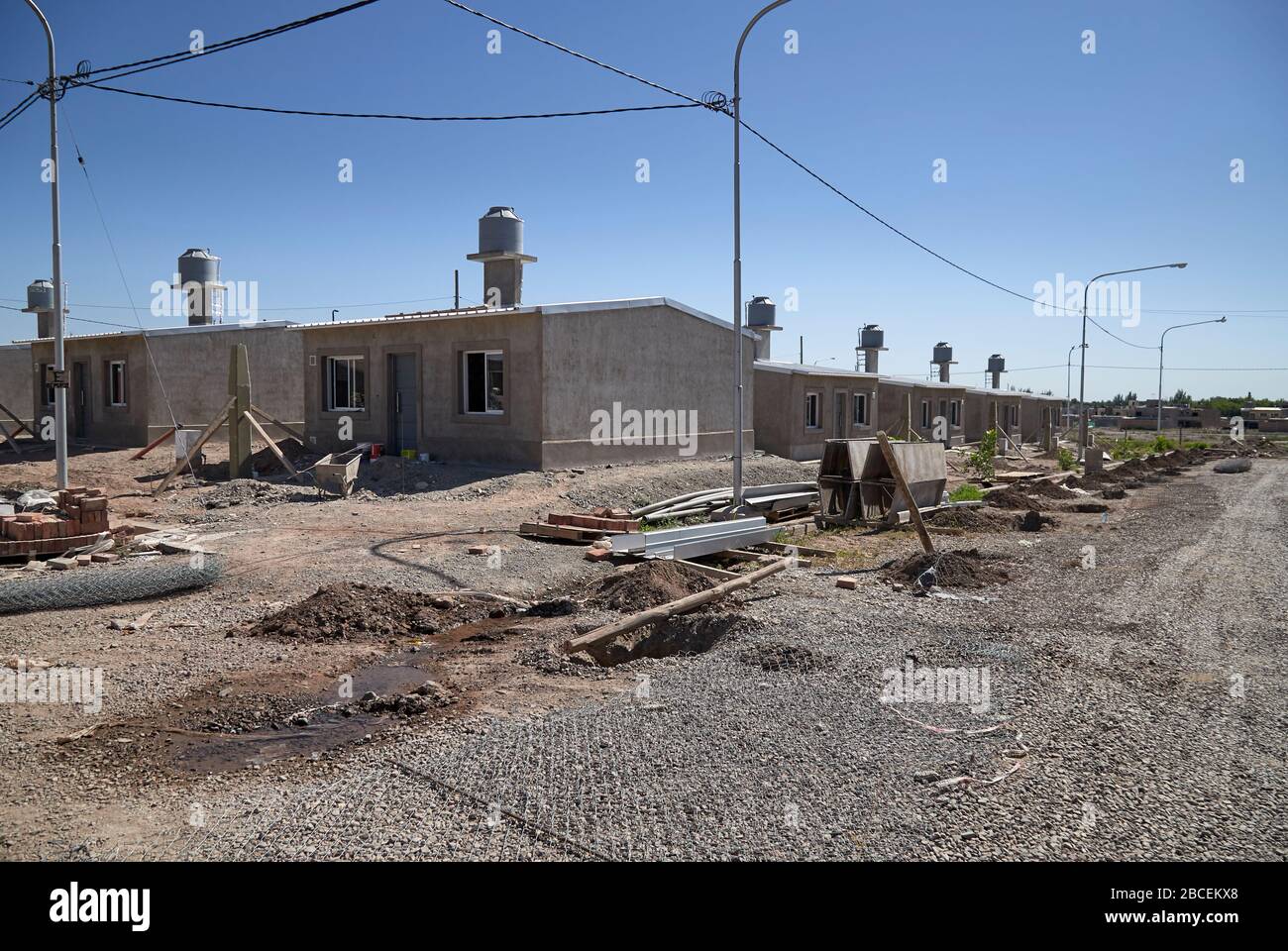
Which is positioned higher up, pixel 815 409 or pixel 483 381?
pixel 483 381

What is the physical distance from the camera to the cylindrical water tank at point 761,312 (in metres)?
36.4

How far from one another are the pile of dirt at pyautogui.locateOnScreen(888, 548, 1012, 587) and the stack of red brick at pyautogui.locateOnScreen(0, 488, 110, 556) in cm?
1017

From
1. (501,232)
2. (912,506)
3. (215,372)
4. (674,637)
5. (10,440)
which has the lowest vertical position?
(674,637)

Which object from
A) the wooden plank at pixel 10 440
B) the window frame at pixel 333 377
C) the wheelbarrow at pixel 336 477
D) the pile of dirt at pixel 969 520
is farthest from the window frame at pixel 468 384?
the wooden plank at pixel 10 440

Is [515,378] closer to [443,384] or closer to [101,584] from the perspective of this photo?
[443,384]

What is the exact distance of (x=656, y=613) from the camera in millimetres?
8047

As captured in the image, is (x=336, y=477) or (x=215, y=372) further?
(x=215, y=372)

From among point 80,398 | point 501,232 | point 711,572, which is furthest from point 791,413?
point 80,398

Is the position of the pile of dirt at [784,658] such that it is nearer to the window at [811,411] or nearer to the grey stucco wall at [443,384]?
the grey stucco wall at [443,384]

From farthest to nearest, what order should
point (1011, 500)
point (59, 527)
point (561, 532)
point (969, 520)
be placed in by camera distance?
point (1011, 500)
point (969, 520)
point (561, 532)
point (59, 527)

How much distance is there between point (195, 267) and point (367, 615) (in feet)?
84.1

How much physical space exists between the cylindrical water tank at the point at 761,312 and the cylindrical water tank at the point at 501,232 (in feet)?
53.6

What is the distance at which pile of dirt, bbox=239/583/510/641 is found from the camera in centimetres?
804

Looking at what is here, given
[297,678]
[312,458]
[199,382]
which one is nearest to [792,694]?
[297,678]
